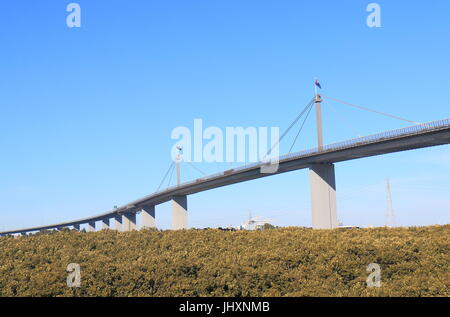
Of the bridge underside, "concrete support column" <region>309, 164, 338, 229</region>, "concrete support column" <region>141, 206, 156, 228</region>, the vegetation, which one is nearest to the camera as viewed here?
the vegetation

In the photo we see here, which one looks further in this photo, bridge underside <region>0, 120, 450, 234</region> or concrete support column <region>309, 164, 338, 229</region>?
concrete support column <region>309, 164, 338, 229</region>

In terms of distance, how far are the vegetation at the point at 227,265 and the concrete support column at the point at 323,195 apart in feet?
176

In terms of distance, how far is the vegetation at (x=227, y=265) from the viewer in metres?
21.3

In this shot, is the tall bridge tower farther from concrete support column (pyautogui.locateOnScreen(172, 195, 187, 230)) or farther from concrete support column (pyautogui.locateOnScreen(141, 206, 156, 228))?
concrete support column (pyautogui.locateOnScreen(141, 206, 156, 228))

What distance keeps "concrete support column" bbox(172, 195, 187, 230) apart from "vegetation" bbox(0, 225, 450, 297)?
356 ft

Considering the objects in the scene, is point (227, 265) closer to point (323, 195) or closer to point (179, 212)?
point (323, 195)

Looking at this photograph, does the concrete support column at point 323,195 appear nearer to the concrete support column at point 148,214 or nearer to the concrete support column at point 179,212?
the concrete support column at point 179,212

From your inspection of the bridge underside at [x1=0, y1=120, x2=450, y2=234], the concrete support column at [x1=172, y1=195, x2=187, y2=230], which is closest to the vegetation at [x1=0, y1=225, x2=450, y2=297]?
the bridge underside at [x1=0, y1=120, x2=450, y2=234]

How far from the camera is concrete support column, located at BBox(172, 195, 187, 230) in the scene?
13775cm

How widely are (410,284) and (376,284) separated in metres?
1.44

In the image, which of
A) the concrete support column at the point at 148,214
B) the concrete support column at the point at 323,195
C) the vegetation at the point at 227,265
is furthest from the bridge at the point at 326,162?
the concrete support column at the point at 148,214

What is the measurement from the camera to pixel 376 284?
2202 centimetres

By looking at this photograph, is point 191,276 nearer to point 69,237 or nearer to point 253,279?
point 253,279
